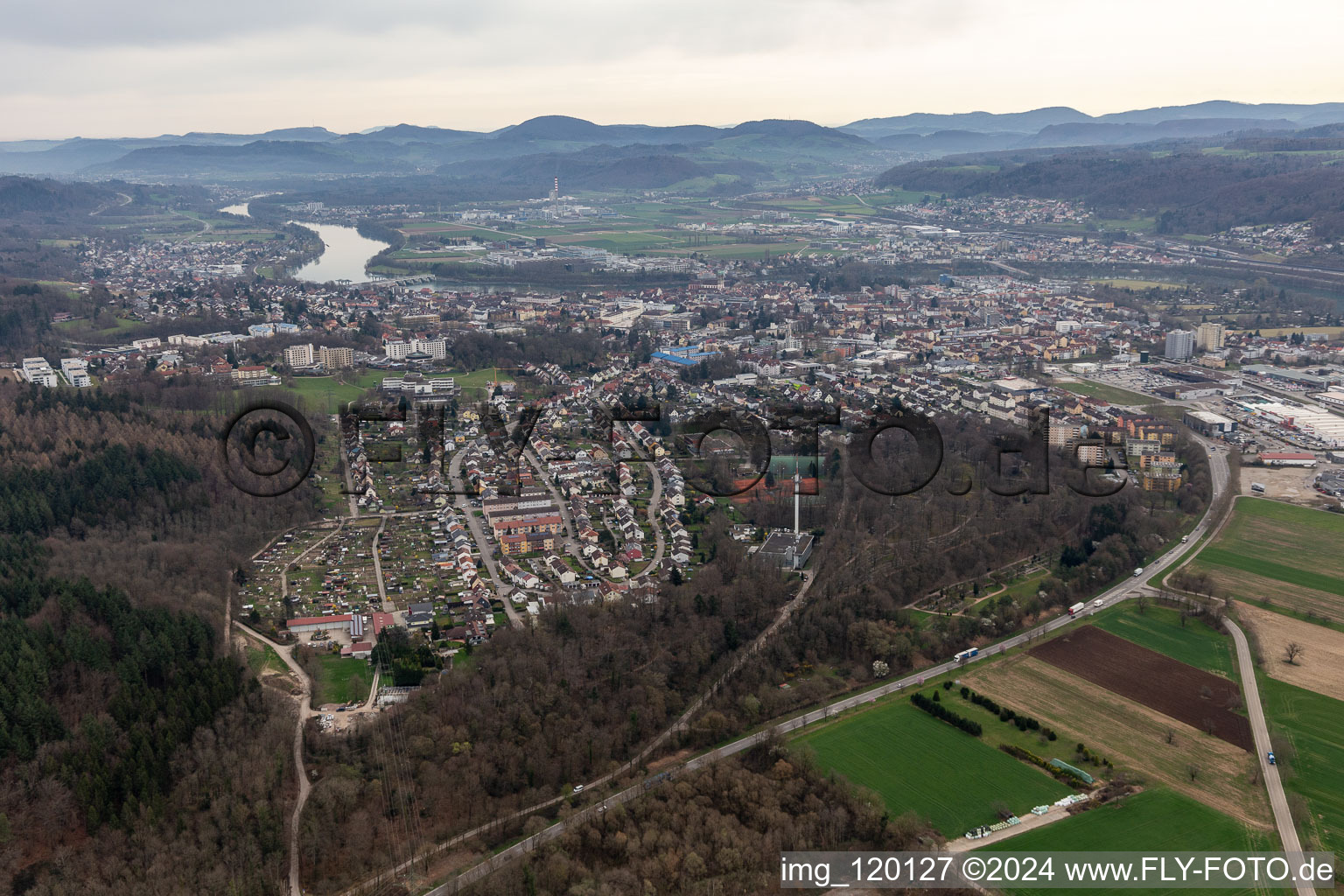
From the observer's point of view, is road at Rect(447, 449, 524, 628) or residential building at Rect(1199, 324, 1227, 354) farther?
residential building at Rect(1199, 324, 1227, 354)

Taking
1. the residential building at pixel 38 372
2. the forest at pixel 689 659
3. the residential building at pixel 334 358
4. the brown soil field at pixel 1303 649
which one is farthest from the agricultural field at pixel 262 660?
the residential building at pixel 334 358

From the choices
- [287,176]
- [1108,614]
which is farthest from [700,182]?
[1108,614]

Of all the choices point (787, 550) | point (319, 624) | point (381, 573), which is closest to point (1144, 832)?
point (787, 550)

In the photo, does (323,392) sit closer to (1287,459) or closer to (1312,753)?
(1287,459)

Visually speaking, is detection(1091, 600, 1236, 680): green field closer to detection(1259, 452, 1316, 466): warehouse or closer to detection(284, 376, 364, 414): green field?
detection(1259, 452, 1316, 466): warehouse

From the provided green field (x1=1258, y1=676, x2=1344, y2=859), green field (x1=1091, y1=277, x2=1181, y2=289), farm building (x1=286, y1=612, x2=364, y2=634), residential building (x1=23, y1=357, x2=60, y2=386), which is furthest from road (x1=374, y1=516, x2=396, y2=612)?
green field (x1=1091, y1=277, x2=1181, y2=289)

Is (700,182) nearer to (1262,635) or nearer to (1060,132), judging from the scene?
(1060,132)
